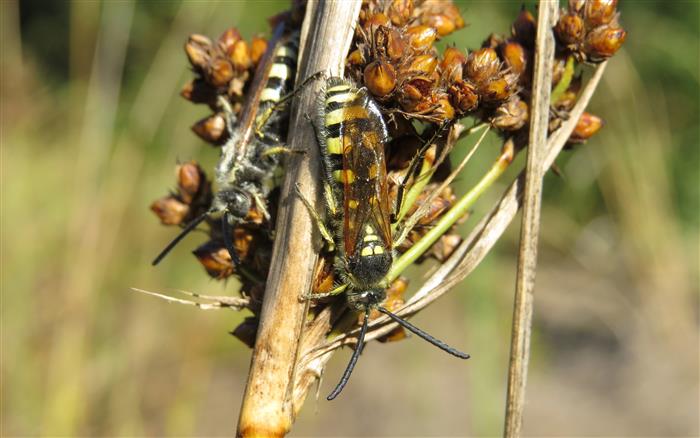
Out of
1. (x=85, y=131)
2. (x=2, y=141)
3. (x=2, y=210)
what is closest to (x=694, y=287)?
(x=85, y=131)

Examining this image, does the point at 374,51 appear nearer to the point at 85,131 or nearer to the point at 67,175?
the point at 85,131

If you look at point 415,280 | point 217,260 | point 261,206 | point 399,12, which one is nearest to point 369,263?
point 261,206

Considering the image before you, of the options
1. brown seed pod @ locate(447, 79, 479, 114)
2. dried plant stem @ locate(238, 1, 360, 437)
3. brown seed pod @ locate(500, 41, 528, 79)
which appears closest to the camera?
dried plant stem @ locate(238, 1, 360, 437)

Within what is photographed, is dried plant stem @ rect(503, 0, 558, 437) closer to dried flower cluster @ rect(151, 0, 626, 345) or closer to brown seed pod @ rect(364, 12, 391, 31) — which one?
dried flower cluster @ rect(151, 0, 626, 345)

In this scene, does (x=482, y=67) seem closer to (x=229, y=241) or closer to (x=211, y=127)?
(x=229, y=241)

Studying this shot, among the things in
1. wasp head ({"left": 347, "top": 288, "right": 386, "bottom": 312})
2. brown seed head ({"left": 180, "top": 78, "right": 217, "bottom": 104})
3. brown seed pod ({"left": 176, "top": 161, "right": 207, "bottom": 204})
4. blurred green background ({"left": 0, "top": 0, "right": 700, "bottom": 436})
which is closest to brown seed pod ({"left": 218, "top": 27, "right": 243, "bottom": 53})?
brown seed head ({"left": 180, "top": 78, "right": 217, "bottom": 104})

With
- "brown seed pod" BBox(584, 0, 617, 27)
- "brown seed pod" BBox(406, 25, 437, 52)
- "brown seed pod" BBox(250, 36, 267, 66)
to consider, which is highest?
"brown seed pod" BBox(584, 0, 617, 27)
